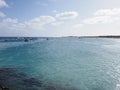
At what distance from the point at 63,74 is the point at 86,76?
4.61 metres

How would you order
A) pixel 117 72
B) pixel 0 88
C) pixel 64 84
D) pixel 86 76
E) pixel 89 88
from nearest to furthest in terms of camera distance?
pixel 0 88, pixel 89 88, pixel 64 84, pixel 86 76, pixel 117 72

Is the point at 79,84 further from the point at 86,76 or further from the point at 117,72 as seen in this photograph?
the point at 117,72

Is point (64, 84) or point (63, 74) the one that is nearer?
point (64, 84)

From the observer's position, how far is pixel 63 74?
3284 cm

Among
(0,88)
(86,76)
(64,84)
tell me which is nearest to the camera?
(0,88)

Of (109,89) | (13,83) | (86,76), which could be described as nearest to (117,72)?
(86,76)

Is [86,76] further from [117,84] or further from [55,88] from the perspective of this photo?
[55,88]

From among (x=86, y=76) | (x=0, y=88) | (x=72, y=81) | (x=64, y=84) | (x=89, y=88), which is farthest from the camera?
(x=86, y=76)

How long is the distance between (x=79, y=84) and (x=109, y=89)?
4696mm

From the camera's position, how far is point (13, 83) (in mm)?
26234

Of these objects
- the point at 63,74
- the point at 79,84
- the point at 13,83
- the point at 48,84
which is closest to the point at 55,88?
the point at 48,84

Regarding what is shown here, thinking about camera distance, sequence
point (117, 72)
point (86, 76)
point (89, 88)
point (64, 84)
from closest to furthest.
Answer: point (89, 88)
point (64, 84)
point (86, 76)
point (117, 72)

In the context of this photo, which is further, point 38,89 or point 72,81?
point 72,81

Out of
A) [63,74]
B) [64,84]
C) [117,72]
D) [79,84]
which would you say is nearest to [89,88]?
[79,84]
